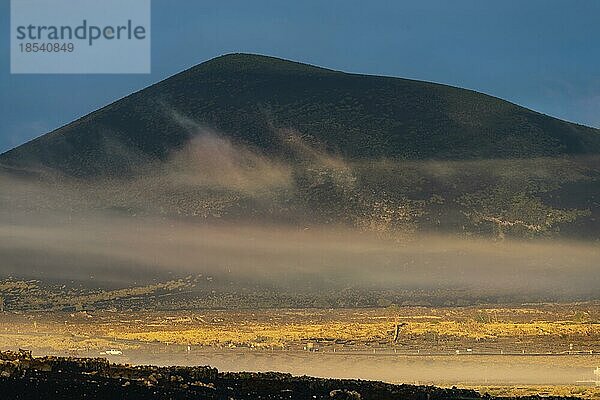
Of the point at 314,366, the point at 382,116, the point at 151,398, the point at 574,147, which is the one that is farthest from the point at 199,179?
the point at 151,398

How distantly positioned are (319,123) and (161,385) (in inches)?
5469

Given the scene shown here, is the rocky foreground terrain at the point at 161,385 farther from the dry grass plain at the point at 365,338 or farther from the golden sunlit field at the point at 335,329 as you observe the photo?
the golden sunlit field at the point at 335,329

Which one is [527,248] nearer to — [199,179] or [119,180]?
[199,179]

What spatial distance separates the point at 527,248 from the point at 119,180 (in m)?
66.3

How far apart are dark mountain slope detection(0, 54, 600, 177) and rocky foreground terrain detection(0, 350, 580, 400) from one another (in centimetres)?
11961

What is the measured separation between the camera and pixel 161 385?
31578 millimetres

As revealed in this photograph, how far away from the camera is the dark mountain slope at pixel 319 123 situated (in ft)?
522

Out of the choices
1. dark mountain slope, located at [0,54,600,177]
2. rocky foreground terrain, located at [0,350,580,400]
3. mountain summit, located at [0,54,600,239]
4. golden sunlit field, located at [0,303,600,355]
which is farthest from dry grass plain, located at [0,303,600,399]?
dark mountain slope, located at [0,54,600,177]

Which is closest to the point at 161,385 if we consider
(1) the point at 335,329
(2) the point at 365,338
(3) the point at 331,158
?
(2) the point at 365,338

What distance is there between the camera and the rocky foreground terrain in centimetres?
2897

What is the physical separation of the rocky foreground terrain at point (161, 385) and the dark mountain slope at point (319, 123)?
120 metres

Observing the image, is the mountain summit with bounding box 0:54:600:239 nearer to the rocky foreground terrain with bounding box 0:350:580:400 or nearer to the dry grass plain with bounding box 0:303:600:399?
the dry grass plain with bounding box 0:303:600:399

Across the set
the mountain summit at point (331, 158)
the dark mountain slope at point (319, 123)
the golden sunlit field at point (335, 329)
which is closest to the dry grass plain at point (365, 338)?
the golden sunlit field at point (335, 329)

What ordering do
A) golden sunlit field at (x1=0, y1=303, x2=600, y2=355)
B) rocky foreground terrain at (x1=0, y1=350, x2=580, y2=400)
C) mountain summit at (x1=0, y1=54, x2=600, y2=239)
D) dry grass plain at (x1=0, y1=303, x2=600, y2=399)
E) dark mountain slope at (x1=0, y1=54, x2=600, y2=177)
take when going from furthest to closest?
dark mountain slope at (x1=0, y1=54, x2=600, y2=177) → mountain summit at (x1=0, y1=54, x2=600, y2=239) → golden sunlit field at (x1=0, y1=303, x2=600, y2=355) → dry grass plain at (x1=0, y1=303, x2=600, y2=399) → rocky foreground terrain at (x1=0, y1=350, x2=580, y2=400)
